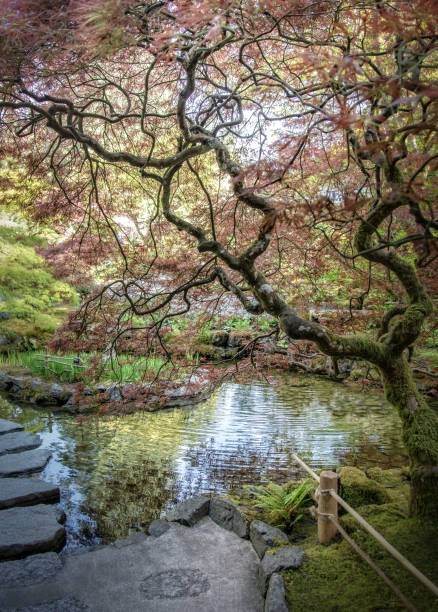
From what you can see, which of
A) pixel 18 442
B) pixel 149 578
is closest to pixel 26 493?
pixel 18 442

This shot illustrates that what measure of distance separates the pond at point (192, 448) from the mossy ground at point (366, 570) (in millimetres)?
1749

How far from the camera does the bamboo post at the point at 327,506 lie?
2.97 meters

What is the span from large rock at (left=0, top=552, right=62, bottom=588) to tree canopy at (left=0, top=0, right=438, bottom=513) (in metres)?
1.78

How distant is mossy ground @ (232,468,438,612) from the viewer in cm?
233

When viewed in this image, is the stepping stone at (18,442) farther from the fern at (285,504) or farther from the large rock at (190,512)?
the fern at (285,504)

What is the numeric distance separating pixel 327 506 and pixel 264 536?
1.84 feet

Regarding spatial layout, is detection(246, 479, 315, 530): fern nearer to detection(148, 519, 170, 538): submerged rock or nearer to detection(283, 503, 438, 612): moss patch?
detection(283, 503, 438, 612): moss patch

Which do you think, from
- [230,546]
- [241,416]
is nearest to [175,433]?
[241,416]

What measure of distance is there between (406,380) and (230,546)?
1892 mm

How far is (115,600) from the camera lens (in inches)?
105

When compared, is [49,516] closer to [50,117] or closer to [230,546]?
[230,546]

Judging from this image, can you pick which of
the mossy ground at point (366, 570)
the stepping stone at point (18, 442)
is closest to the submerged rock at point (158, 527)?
the mossy ground at point (366, 570)

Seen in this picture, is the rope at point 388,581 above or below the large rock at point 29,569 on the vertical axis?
above

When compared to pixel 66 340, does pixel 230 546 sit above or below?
below
